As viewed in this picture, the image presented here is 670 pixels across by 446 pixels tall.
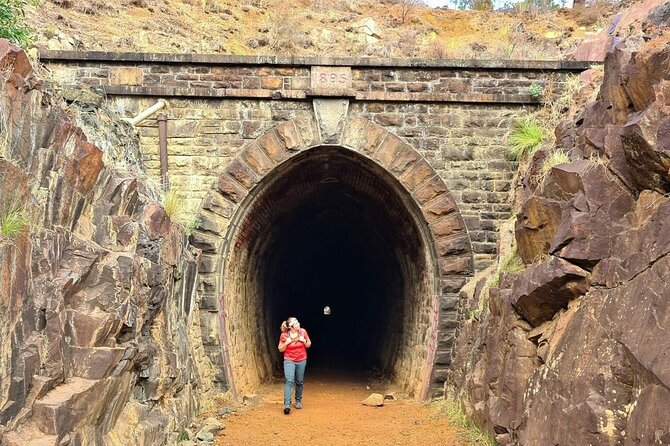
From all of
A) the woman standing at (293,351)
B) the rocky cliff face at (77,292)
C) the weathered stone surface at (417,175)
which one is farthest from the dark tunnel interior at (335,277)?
the rocky cliff face at (77,292)

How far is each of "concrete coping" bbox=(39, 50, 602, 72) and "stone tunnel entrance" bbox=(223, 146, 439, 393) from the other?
1.40 meters

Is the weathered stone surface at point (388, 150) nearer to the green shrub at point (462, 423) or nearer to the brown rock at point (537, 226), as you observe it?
the brown rock at point (537, 226)

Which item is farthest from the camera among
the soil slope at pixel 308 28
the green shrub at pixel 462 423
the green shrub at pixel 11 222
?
the soil slope at pixel 308 28

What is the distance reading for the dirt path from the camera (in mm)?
8180

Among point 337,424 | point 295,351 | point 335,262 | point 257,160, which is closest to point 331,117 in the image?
point 257,160

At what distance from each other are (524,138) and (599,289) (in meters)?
5.12

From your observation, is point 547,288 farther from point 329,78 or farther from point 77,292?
point 329,78

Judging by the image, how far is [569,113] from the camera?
9.63 meters

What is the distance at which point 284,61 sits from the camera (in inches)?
400

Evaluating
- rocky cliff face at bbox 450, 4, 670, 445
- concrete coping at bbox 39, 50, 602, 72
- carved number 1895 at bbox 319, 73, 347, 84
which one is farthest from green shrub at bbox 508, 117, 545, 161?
carved number 1895 at bbox 319, 73, 347, 84

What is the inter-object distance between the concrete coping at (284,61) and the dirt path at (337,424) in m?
5.33

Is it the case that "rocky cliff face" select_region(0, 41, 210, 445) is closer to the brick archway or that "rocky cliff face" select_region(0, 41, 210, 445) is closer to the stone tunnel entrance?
the brick archway

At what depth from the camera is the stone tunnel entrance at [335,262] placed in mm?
10750

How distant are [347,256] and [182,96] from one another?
10385mm
